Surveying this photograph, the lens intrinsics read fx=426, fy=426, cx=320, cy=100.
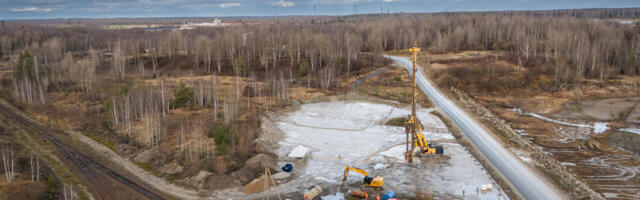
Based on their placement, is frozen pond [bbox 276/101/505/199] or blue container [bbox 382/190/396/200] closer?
blue container [bbox 382/190/396/200]

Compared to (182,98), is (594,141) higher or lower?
lower

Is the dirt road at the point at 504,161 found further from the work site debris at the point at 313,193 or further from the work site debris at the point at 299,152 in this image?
the work site debris at the point at 299,152

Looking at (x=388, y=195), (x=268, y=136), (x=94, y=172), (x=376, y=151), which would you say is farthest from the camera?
(x=268, y=136)

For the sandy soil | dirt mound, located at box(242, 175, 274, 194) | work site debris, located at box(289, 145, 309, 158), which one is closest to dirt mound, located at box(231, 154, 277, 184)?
dirt mound, located at box(242, 175, 274, 194)

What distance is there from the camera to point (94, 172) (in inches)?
1243

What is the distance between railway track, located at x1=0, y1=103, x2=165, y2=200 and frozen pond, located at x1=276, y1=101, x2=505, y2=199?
11620 millimetres

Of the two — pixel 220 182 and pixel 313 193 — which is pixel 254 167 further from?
pixel 313 193

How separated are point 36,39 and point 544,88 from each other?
11946 cm

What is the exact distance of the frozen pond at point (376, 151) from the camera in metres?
28.8

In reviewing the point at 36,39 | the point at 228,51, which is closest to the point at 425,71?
the point at 228,51

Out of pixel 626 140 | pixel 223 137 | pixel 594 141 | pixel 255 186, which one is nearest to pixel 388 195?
pixel 255 186

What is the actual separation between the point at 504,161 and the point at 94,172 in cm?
3048

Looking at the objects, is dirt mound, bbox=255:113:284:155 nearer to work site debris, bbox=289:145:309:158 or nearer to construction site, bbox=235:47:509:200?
construction site, bbox=235:47:509:200

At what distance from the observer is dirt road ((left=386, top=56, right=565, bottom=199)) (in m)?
26.6
